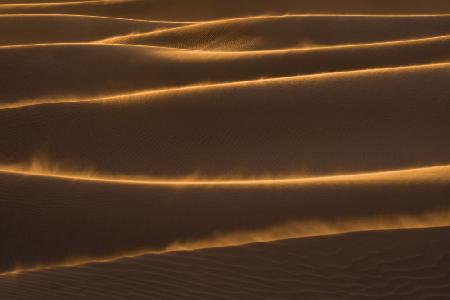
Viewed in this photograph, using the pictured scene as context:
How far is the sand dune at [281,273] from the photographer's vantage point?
3211mm

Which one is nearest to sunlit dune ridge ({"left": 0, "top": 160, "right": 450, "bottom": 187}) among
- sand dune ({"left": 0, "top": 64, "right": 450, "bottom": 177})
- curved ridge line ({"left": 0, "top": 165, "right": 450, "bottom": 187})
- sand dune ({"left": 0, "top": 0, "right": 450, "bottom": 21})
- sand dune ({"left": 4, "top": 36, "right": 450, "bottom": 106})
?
curved ridge line ({"left": 0, "top": 165, "right": 450, "bottom": 187})

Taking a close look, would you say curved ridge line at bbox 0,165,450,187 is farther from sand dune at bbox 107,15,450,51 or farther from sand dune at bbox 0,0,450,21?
sand dune at bbox 0,0,450,21

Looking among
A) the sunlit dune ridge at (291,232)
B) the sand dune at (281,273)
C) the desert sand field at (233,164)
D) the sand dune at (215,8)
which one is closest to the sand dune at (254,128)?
the desert sand field at (233,164)

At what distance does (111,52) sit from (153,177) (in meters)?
3.20

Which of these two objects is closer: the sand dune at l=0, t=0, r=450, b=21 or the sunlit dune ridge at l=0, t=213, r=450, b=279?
the sunlit dune ridge at l=0, t=213, r=450, b=279

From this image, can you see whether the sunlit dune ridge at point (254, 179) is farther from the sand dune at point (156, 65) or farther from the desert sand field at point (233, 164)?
the sand dune at point (156, 65)

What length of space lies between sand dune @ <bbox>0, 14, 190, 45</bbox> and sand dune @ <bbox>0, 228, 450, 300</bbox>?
6.81m

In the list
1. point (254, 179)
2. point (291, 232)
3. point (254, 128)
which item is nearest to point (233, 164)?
point (254, 179)

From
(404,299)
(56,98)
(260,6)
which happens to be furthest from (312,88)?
(260,6)

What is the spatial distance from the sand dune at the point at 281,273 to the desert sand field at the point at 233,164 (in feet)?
0.03

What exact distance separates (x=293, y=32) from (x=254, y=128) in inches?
148

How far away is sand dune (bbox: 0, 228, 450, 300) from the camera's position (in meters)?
3.21

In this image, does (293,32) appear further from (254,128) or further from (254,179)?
(254,179)

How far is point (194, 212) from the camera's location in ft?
13.3
